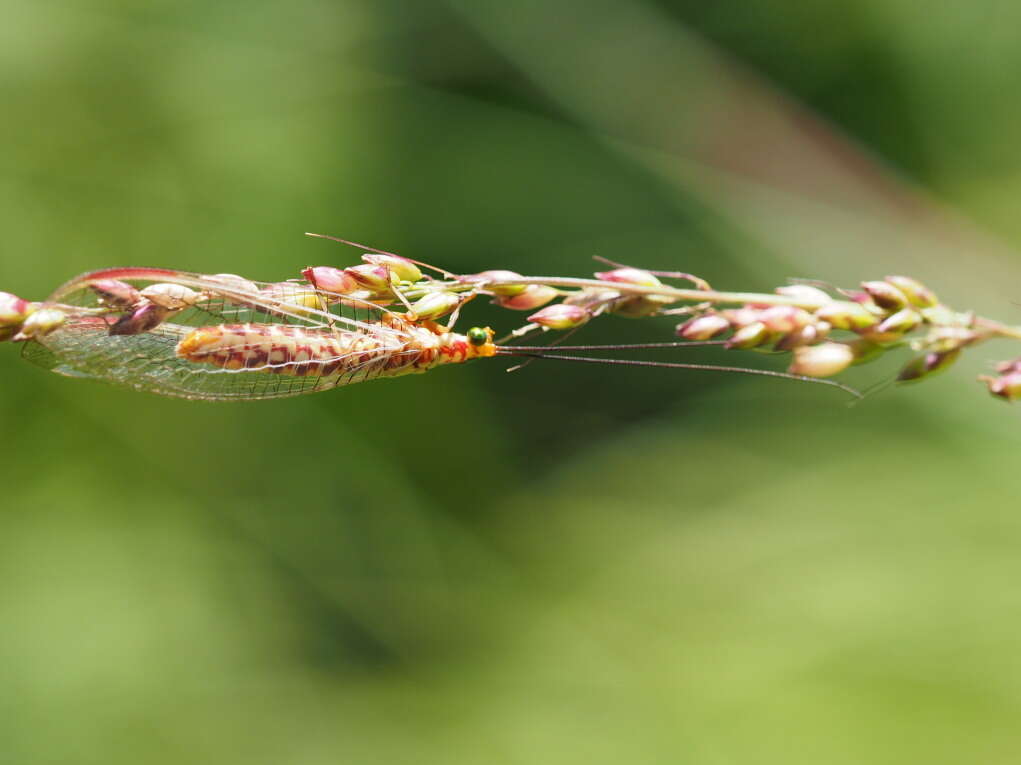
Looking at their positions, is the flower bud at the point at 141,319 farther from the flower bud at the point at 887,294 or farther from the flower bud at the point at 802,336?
the flower bud at the point at 887,294

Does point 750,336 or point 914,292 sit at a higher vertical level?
point 914,292

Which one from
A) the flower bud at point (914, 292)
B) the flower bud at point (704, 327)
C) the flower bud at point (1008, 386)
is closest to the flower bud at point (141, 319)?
the flower bud at point (704, 327)

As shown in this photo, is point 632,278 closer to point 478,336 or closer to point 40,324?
point 478,336

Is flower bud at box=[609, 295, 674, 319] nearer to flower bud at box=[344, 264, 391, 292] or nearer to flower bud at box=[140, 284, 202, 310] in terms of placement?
flower bud at box=[344, 264, 391, 292]

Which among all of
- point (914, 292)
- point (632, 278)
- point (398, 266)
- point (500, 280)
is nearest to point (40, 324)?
point (398, 266)

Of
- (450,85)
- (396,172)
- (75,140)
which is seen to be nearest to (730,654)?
(396,172)

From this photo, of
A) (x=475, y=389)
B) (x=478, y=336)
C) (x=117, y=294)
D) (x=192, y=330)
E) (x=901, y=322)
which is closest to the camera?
(x=901, y=322)

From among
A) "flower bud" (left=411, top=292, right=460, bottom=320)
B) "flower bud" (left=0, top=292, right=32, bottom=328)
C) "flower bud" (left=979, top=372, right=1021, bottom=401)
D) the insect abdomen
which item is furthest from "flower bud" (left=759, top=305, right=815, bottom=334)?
"flower bud" (left=0, top=292, right=32, bottom=328)
